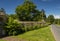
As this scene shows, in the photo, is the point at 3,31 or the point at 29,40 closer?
the point at 29,40

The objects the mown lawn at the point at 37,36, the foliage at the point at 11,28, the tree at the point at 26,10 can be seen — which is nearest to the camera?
the mown lawn at the point at 37,36

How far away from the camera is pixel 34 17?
72562 millimetres

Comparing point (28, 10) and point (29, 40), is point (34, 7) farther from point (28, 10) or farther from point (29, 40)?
point (29, 40)

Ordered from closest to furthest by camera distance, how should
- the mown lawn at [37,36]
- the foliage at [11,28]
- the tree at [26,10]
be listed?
the mown lawn at [37,36] < the foliage at [11,28] < the tree at [26,10]

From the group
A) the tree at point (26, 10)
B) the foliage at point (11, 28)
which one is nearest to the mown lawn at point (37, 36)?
the foliage at point (11, 28)

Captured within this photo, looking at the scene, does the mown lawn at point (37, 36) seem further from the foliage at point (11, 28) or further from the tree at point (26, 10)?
the tree at point (26, 10)

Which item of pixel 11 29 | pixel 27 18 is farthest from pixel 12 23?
pixel 27 18

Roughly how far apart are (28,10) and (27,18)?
420 centimetres

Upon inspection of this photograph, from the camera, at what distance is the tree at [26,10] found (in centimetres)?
7175

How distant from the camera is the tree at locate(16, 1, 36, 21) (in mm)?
71750

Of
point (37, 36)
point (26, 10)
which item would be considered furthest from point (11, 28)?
point (26, 10)

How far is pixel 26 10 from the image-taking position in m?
71.6

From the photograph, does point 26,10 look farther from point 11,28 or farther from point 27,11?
point 11,28

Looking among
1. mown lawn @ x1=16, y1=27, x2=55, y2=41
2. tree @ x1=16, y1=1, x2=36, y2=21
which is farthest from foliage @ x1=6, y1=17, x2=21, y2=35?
tree @ x1=16, y1=1, x2=36, y2=21
